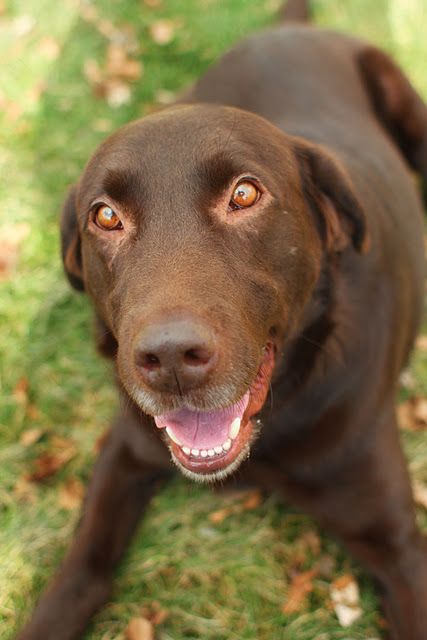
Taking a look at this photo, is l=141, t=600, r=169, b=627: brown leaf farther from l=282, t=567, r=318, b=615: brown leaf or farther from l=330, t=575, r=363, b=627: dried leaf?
l=330, t=575, r=363, b=627: dried leaf

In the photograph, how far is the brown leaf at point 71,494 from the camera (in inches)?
136

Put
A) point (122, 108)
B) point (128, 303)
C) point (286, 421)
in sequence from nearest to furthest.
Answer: point (128, 303) < point (286, 421) < point (122, 108)

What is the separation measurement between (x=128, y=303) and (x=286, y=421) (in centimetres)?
88

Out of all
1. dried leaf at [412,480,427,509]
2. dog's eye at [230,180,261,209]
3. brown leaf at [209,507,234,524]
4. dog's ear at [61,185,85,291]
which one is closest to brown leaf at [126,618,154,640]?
brown leaf at [209,507,234,524]

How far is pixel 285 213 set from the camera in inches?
92.1

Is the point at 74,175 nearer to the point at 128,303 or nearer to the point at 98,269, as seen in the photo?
the point at 98,269

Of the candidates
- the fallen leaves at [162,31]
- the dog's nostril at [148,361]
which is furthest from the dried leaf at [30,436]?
the fallen leaves at [162,31]

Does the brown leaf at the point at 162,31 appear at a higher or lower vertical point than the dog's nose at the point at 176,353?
lower

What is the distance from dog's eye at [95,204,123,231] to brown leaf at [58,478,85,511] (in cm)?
Answer: 158

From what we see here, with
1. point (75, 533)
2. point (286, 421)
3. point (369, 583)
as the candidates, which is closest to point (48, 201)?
point (75, 533)

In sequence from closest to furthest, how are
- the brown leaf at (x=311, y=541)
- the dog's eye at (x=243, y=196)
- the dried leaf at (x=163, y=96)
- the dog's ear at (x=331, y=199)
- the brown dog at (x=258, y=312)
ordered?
the brown dog at (x=258, y=312) → the dog's eye at (x=243, y=196) → the dog's ear at (x=331, y=199) → the brown leaf at (x=311, y=541) → the dried leaf at (x=163, y=96)

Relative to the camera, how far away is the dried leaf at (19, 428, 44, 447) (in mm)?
3676

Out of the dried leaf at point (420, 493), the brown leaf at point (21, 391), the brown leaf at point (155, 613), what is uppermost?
the dried leaf at point (420, 493)

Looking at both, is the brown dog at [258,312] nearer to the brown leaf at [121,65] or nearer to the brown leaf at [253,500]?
the brown leaf at [253,500]
